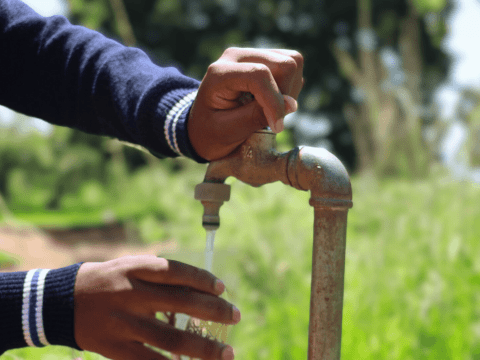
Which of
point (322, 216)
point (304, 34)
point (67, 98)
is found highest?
point (304, 34)

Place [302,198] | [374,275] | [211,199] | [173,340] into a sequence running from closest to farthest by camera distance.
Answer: [173,340] < [211,199] < [374,275] < [302,198]

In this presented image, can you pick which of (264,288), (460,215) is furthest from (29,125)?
(460,215)

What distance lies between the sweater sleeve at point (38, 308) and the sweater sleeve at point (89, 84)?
305 millimetres

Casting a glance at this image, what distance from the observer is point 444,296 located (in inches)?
77.7

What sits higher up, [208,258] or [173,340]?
[208,258]

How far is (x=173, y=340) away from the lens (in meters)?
0.70

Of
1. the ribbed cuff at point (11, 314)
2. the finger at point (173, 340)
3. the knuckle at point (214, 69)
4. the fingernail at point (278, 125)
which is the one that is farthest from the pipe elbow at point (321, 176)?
the ribbed cuff at point (11, 314)

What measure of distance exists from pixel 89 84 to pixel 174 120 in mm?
252

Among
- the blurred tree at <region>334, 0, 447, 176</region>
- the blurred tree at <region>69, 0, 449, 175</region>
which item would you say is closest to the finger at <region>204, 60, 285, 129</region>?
the blurred tree at <region>334, 0, 447, 176</region>

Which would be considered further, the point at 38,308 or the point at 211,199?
the point at 211,199

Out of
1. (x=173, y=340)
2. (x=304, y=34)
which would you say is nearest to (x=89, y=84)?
(x=173, y=340)

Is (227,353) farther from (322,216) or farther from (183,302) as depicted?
(322,216)

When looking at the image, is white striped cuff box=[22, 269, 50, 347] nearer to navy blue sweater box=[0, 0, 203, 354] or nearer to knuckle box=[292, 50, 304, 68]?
navy blue sweater box=[0, 0, 203, 354]

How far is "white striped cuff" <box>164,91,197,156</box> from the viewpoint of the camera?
0.88 metres
